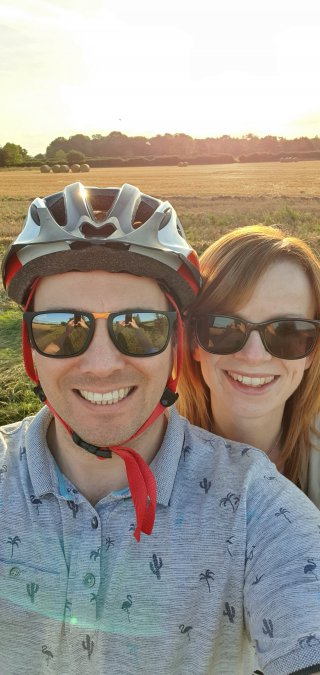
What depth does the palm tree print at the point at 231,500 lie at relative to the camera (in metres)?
2.29

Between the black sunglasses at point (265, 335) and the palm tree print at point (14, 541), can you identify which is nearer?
the palm tree print at point (14, 541)

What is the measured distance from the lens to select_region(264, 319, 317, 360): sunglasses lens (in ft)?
10.2

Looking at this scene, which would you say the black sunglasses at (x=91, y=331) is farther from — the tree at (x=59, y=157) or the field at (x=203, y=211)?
the tree at (x=59, y=157)

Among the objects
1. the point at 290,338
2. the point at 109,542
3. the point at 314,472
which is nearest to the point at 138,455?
the point at 109,542

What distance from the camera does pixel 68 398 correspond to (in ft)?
8.14

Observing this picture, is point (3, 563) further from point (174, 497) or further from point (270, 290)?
point (270, 290)

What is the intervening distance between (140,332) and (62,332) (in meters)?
0.30

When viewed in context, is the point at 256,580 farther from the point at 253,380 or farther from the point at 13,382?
the point at 13,382

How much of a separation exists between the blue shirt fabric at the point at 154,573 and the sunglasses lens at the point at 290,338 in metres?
0.87

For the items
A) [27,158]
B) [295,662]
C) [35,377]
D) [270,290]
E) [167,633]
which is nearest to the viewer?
[295,662]

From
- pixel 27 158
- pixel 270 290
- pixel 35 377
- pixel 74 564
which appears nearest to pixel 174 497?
pixel 74 564

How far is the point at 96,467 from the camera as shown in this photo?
8.58 ft

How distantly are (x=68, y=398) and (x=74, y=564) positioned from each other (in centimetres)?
63

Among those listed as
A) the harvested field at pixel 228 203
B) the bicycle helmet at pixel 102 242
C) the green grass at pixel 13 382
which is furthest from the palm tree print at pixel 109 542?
the harvested field at pixel 228 203
